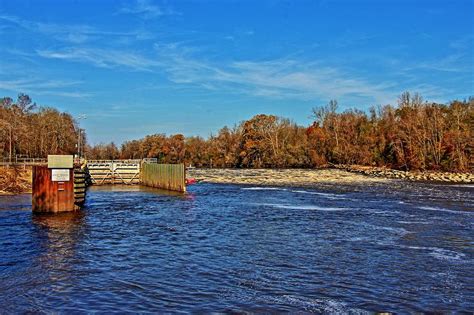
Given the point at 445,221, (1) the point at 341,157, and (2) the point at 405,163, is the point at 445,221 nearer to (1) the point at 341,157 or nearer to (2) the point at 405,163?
(2) the point at 405,163

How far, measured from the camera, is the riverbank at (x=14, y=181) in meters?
32.4

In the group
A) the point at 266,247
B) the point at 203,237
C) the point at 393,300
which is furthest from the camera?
the point at 203,237

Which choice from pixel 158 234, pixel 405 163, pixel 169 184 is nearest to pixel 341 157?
pixel 405 163

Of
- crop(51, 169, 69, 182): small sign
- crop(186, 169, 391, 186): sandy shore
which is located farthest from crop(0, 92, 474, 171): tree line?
crop(51, 169, 69, 182): small sign

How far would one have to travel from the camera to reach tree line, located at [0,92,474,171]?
75.3m

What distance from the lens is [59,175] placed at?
20.7m

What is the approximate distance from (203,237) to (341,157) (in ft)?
286

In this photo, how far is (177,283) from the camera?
10000 mm

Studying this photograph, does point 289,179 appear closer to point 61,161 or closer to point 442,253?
point 61,161

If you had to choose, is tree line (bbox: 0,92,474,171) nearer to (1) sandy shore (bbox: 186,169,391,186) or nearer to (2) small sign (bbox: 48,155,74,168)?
(1) sandy shore (bbox: 186,169,391,186)

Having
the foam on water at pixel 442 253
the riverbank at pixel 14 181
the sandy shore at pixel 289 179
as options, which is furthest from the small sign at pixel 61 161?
the sandy shore at pixel 289 179

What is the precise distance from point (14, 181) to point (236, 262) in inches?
1103

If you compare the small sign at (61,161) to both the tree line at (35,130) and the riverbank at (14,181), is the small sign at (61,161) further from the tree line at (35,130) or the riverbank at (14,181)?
the tree line at (35,130)

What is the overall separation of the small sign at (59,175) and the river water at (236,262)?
5.71ft
